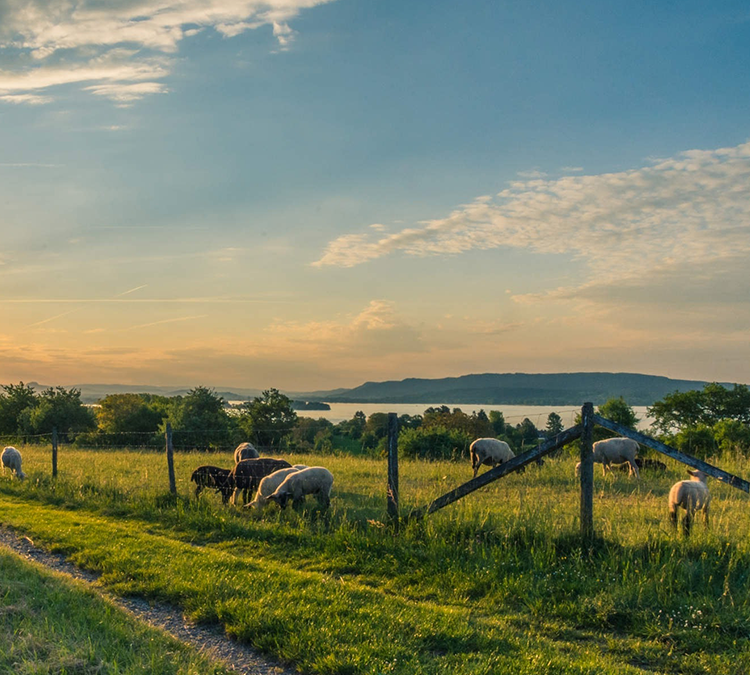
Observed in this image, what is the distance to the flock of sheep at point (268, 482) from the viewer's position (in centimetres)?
1305

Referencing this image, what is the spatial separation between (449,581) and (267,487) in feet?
21.3

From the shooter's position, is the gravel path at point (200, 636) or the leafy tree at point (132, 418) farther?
→ the leafy tree at point (132, 418)

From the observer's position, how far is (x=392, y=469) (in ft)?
34.6

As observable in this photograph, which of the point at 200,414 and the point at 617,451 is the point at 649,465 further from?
the point at 200,414

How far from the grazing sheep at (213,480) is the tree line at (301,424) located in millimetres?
7102

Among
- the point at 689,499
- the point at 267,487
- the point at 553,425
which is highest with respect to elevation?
the point at 553,425

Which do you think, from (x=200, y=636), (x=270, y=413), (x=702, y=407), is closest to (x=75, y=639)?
(x=200, y=636)

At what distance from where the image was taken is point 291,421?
157ft

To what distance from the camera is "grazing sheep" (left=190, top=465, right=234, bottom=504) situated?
15.2 metres

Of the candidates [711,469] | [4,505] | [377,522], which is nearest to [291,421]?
[4,505]

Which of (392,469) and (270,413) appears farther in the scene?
(270,413)

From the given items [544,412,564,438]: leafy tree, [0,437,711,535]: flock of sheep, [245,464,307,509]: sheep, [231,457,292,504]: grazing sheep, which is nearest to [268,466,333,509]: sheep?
[0,437,711,535]: flock of sheep

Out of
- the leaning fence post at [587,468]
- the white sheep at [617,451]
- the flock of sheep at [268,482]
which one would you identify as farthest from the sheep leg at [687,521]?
the white sheep at [617,451]

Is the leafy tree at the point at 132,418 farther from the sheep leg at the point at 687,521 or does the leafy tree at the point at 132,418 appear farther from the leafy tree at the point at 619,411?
the sheep leg at the point at 687,521
